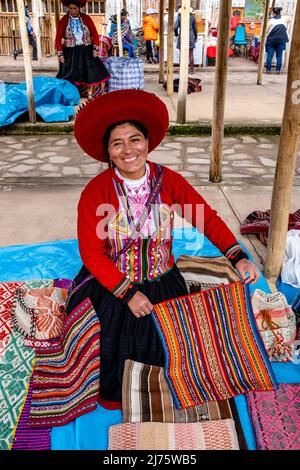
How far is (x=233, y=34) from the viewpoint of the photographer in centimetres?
1641

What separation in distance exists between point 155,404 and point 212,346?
37cm

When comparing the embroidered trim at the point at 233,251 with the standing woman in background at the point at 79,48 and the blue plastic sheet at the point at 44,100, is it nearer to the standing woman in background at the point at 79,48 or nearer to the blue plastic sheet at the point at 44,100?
the blue plastic sheet at the point at 44,100

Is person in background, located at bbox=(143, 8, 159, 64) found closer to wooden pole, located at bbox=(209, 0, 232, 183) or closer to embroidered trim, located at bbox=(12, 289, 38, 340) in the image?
wooden pole, located at bbox=(209, 0, 232, 183)

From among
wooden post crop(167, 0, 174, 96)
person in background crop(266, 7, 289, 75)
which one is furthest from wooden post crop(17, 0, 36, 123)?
person in background crop(266, 7, 289, 75)

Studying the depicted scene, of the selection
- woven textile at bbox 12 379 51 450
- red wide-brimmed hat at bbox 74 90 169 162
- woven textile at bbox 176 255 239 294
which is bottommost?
woven textile at bbox 12 379 51 450

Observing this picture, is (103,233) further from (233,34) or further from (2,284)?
(233,34)

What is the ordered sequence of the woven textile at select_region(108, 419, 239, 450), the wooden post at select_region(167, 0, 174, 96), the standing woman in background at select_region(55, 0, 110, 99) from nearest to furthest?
1. the woven textile at select_region(108, 419, 239, 450)
2. the standing woman in background at select_region(55, 0, 110, 99)
3. the wooden post at select_region(167, 0, 174, 96)

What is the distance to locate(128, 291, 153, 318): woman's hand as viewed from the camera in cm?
196

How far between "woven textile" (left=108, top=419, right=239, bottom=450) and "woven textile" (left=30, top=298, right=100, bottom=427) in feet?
0.68

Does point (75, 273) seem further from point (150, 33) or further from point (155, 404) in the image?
point (150, 33)

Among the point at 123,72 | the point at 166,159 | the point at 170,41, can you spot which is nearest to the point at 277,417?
the point at 166,159

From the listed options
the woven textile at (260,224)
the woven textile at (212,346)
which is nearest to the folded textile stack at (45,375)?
the woven textile at (212,346)

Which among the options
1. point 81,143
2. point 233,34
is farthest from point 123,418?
point 233,34

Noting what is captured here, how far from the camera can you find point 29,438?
1857 millimetres
